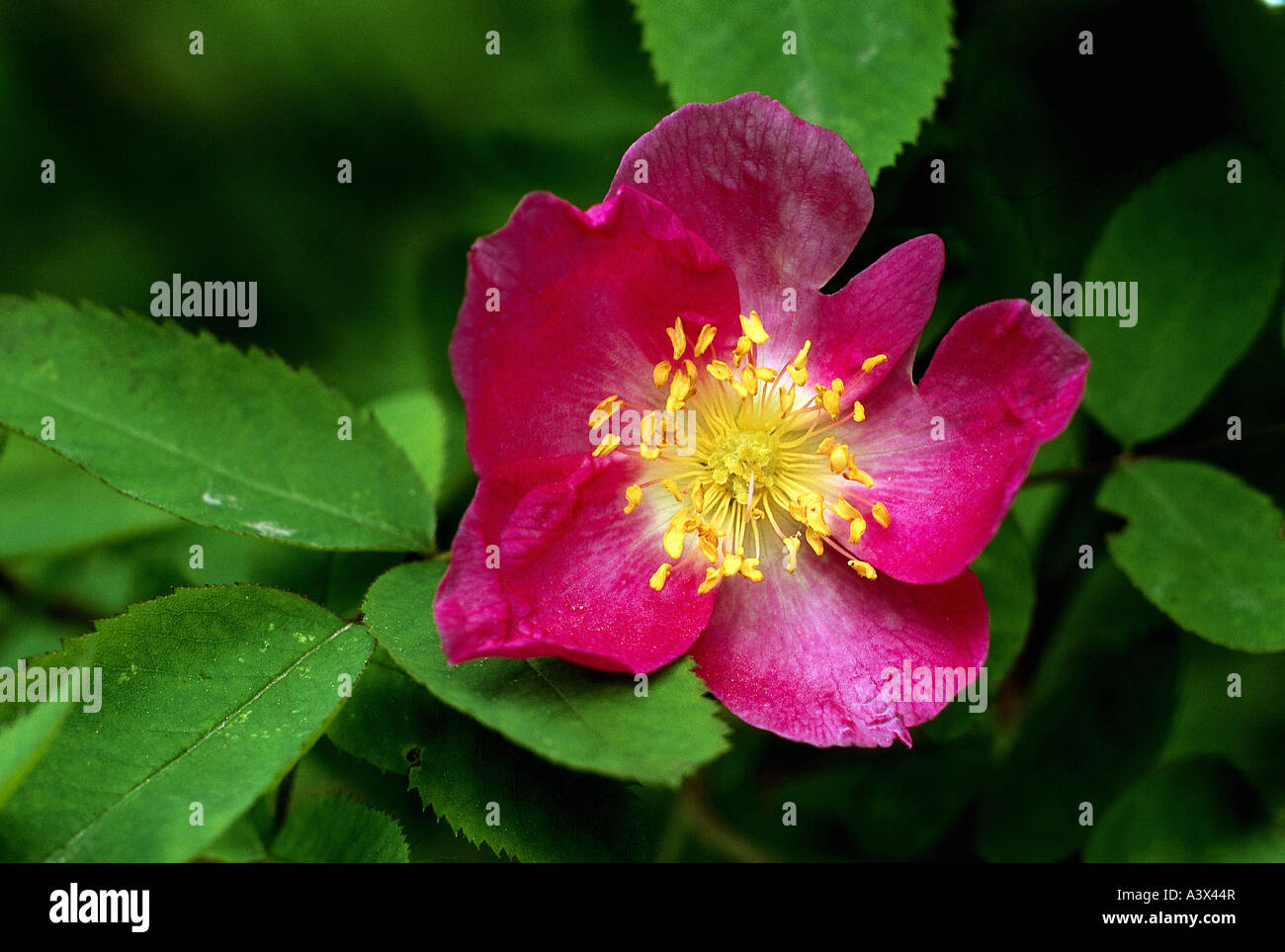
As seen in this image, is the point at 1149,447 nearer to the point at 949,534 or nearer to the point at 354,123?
the point at 949,534

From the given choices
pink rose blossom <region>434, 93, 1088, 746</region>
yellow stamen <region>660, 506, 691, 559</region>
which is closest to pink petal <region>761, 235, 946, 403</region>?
pink rose blossom <region>434, 93, 1088, 746</region>

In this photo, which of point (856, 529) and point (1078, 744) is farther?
point (1078, 744)

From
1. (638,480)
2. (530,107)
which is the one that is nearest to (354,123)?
(530,107)

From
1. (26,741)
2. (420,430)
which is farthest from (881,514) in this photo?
(26,741)

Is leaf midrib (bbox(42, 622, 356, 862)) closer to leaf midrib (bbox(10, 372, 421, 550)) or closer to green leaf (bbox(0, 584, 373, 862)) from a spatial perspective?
green leaf (bbox(0, 584, 373, 862))

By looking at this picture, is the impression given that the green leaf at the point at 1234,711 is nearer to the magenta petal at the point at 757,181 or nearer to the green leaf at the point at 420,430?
the magenta petal at the point at 757,181

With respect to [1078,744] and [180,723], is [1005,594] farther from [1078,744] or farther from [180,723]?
[180,723]

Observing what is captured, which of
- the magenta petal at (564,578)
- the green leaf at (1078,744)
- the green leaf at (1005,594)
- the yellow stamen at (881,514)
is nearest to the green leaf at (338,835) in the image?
the magenta petal at (564,578)
